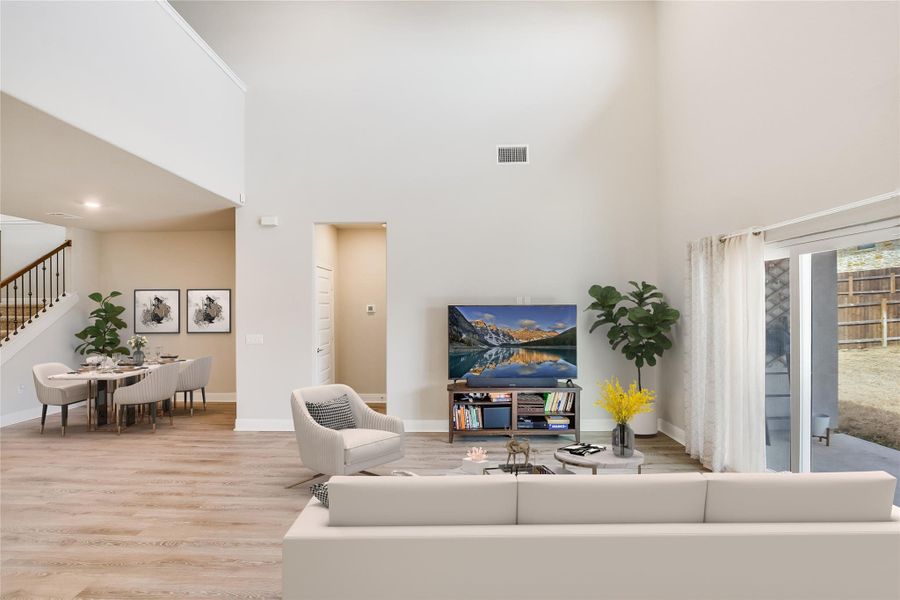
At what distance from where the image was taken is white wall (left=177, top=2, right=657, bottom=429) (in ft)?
22.0

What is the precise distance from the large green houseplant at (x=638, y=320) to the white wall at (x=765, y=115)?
0.32m

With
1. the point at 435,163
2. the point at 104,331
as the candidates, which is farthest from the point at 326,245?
the point at 104,331

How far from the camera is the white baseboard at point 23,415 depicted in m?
7.09

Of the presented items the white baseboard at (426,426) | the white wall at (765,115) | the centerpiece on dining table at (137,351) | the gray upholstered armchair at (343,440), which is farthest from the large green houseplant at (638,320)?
the centerpiece on dining table at (137,351)

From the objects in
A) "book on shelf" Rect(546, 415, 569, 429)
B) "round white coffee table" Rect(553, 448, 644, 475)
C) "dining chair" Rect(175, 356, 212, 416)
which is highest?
"dining chair" Rect(175, 356, 212, 416)

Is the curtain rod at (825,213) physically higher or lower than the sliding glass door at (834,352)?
higher

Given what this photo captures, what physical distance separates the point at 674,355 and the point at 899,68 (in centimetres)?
378

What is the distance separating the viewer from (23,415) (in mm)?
7398

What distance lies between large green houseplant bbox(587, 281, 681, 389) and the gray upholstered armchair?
2930 mm

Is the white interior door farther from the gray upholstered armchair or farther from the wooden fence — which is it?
the wooden fence

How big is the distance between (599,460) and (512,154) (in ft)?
13.8

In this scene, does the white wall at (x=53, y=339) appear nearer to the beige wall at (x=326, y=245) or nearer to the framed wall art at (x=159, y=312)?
the framed wall art at (x=159, y=312)

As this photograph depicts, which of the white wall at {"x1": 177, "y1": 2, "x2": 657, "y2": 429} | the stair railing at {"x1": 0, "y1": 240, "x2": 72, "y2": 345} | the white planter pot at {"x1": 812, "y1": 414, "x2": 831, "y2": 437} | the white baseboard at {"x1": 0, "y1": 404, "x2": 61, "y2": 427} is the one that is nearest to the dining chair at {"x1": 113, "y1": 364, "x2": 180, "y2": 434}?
the white wall at {"x1": 177, "y1": 2, "x2": 657, "y2": 429}

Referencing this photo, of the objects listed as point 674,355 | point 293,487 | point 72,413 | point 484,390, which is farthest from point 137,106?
point 674,355
